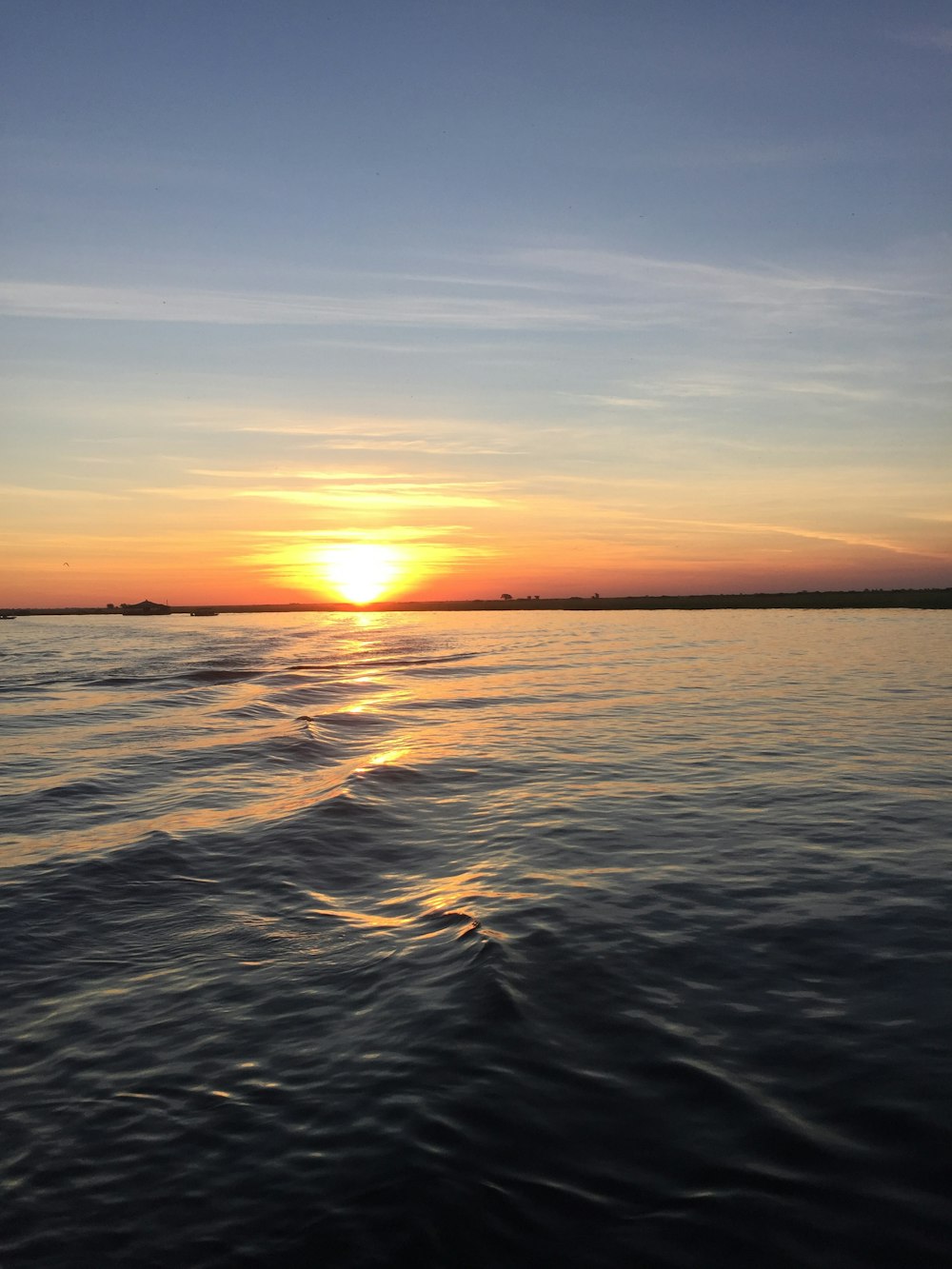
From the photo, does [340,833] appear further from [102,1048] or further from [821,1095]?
[821,1095]

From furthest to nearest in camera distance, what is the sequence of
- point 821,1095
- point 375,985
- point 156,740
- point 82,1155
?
1. point 156,740
2. point 375,985
3. point 821,1095
4. point 82,1155

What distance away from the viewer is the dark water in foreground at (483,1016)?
4.83m

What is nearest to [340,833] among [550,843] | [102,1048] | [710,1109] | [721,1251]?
[550,843]

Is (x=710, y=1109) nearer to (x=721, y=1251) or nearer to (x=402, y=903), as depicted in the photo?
(x=721, y=1251)

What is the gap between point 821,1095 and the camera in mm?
5938

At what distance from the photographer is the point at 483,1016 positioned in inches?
285

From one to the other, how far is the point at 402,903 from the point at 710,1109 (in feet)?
17.7

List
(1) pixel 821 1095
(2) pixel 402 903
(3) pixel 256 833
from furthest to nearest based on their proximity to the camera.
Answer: (3) pixel 256 833, (2) pixel 402 903, (1) pixel 821 1095

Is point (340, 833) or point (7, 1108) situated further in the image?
point (340, 833)

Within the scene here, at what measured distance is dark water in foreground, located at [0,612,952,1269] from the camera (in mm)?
4828

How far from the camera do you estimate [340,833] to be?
46.0ft

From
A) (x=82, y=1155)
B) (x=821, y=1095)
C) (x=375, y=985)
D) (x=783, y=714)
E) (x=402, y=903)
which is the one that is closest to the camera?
(x=82, y=1155)

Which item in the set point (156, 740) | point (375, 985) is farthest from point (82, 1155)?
point (156, 740)

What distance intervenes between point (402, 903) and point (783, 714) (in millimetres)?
18733
